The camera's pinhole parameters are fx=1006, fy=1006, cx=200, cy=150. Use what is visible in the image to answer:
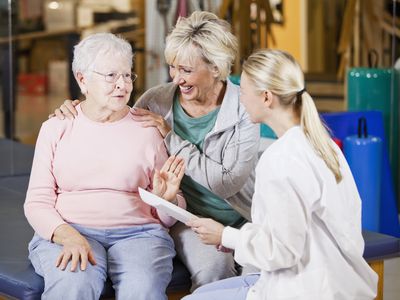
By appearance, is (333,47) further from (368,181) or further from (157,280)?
(157,280)

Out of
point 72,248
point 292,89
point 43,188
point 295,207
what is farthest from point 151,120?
point 295,207

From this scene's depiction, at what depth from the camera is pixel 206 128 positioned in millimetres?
3656

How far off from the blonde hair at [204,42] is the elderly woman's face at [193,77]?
0.7 inches

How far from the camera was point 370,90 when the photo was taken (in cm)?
632

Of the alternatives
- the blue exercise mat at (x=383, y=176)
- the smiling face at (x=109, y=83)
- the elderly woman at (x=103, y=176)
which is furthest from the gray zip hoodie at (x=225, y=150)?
the blue exercise mat at (x=383, y=176)

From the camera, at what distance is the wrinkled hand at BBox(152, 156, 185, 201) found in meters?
3.41

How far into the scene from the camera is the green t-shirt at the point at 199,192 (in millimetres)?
3682

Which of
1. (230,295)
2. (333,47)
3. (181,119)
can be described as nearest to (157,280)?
(230,295)

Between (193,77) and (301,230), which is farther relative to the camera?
(193,77)

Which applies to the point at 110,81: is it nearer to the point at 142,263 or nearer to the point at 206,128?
the point at 206,128

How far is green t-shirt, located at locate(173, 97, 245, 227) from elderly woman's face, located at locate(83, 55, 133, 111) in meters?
0.28

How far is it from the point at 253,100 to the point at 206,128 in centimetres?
77

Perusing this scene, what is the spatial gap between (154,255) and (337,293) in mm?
790

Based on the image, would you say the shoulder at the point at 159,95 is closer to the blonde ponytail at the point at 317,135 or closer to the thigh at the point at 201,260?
the thigh at the point at 201,260
